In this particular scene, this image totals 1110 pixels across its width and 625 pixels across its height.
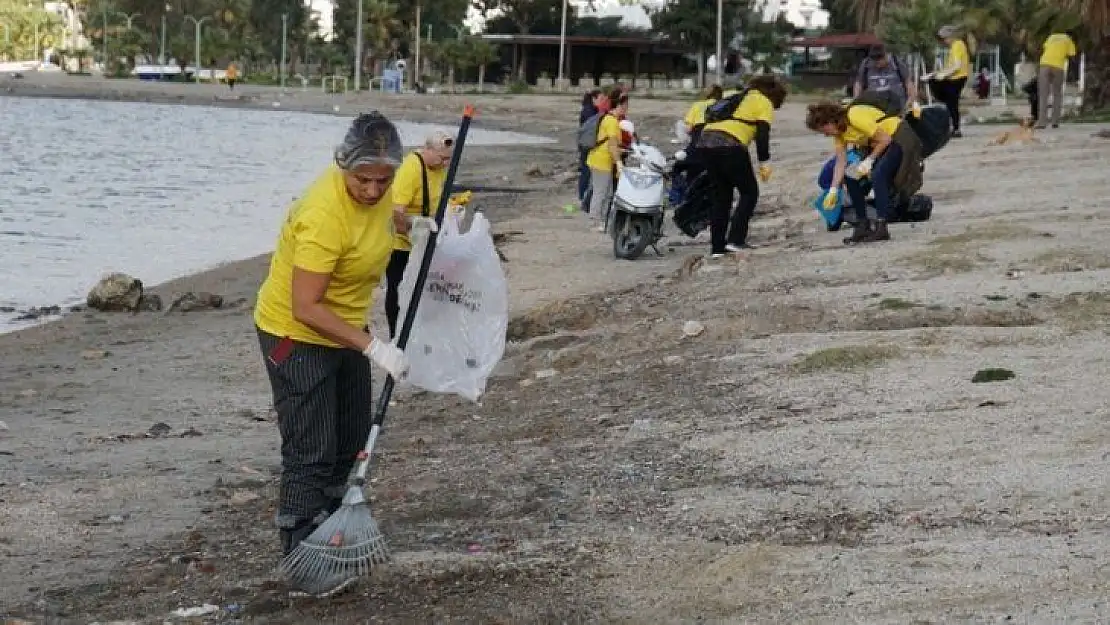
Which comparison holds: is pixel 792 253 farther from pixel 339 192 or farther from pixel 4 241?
pixel 4 241

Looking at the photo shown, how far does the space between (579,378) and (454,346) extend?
2.90 meters

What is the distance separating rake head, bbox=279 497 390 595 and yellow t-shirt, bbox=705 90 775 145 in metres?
8.37

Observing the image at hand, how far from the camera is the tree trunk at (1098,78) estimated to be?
29.8 meters

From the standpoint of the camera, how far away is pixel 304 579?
18.9 feet

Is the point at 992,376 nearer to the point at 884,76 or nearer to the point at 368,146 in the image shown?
the point at 368,146

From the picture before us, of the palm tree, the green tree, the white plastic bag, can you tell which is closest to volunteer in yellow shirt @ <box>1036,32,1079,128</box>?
the palm tree

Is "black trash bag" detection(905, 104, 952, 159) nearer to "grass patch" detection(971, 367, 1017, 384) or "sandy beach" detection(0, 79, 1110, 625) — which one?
"sandy beach" detection(0, 79, 1110, 625)

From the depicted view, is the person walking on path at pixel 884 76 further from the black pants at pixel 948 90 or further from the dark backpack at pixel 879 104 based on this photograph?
the dark backpack at pixel 879 104

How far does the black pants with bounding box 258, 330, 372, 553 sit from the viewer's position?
5660mm

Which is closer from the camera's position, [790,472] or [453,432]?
[790,472]

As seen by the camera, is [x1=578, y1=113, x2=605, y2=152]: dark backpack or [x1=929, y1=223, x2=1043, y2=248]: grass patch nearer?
[x1=929, y1=223, x2=1043, y2=248]: grass patch

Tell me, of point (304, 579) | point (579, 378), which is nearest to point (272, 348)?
point (304, 579)

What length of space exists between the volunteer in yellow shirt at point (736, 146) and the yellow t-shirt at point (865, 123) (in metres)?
0.60

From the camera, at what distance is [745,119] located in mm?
13695
